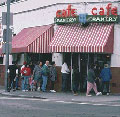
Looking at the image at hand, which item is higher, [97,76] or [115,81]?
[97,76]

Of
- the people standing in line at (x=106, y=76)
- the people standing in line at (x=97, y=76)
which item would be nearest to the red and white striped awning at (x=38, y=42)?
the people standing in line at (x=97, y=76)

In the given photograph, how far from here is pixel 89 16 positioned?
26.3 metres

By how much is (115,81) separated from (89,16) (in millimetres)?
4032

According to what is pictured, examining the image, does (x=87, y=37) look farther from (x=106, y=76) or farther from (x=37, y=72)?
(x=37, y=72)

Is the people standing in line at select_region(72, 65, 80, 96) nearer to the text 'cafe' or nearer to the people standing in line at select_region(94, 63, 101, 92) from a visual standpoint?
the people standing in line at select_region(94, 63, 101, 92)

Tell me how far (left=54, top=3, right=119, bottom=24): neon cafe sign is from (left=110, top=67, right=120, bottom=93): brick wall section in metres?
2.70

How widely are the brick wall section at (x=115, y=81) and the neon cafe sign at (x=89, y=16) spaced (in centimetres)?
270

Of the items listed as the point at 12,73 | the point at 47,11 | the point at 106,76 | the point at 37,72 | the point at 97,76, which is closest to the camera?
the point at 106,76

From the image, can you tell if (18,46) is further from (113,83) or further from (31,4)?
(113,83)

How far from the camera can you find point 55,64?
1061 inches

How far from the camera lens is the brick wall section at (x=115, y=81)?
25.1 metres

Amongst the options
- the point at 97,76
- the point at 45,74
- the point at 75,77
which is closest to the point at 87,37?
the point at 97,76

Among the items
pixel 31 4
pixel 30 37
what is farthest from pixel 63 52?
pixel 31 4

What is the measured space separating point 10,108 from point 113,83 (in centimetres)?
982
